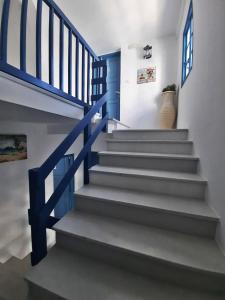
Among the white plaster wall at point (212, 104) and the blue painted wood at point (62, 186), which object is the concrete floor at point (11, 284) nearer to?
the blue painted wood at point (62, 186)

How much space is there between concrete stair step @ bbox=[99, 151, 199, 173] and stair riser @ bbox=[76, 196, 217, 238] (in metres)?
0.57

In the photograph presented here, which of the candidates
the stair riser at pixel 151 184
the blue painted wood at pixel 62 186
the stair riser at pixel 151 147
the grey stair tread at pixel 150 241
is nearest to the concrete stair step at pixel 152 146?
the stair riser at pixel 151 147

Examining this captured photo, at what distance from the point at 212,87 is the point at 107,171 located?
1.18 metres

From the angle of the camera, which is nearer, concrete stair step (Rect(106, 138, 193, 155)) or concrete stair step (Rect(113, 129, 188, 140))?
concrete stair step (Rect(106, 138, 193, 155))

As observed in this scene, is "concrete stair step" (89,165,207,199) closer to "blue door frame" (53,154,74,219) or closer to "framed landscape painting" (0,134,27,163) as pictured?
"framed landscape painting" (0,134,27,163)

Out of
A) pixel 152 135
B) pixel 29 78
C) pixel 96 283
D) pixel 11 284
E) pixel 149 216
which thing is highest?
pixel 29 78

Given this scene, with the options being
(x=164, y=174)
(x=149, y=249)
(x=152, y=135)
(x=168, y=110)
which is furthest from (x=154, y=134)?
(x=149, y=249)

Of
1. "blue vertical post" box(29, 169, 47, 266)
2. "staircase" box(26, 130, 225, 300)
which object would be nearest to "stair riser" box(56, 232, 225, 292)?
"staircase" box(26, 130, 225, 300)

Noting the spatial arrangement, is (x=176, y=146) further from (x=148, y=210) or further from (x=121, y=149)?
(x=148, y=210)

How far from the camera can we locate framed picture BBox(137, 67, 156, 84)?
11.9 feet

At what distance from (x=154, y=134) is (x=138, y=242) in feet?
4.64

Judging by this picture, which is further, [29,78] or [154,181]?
[154,181]

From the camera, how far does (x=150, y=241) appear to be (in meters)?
1.12

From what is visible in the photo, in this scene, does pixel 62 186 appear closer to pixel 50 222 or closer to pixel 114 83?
pixel 50 222
